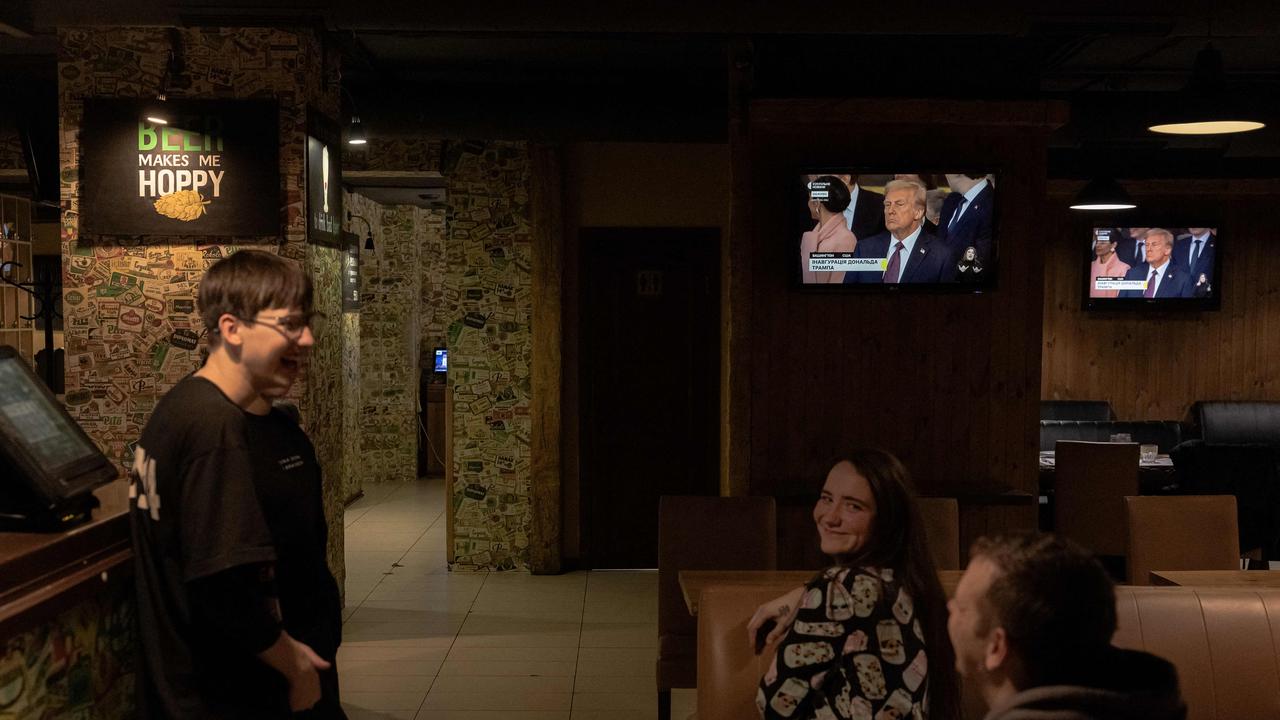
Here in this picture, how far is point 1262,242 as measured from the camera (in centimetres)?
943

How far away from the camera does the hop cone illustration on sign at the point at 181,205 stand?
4.98m

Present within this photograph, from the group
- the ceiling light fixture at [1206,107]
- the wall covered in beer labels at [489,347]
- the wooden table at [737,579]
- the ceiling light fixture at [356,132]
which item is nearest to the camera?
the wooden table at [737,579]

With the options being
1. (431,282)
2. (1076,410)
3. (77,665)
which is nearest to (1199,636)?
(77,665)

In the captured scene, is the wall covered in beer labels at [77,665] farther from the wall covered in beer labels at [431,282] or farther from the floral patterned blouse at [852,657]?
the wall covered in beer labels at [431,282]

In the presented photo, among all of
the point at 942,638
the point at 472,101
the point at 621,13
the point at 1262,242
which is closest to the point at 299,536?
the point at 942,638

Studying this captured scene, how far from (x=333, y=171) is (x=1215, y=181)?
7.16 meters

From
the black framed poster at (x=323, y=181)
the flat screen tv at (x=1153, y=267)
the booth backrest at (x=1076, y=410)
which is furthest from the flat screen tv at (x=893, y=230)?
the flat screen tv at (x=1153, y=267)

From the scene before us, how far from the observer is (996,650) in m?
1.58

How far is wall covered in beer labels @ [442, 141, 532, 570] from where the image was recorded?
7.48 m

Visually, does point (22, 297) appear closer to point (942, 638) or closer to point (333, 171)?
point (333, 171)

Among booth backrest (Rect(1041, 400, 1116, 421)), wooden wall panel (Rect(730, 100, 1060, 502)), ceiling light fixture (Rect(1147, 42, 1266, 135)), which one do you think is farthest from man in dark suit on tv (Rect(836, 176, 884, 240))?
booth backrest (Rect(1041, 400, 1116, 421))

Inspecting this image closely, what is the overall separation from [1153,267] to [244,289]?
8642 millimetres

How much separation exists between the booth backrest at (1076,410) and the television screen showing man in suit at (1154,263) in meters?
0.94

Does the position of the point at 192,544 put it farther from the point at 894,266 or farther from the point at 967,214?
the point at 967,214
